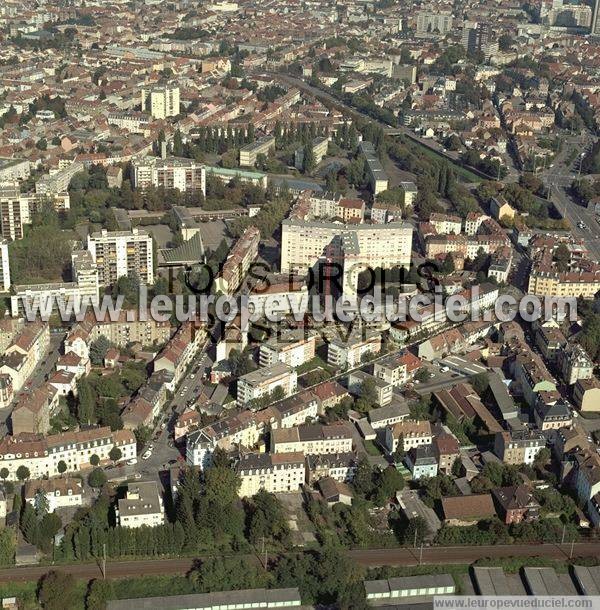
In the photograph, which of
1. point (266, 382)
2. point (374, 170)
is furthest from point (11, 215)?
point (374, 170)

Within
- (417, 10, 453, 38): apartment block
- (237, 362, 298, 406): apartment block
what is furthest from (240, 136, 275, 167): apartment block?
(417, 10, 453, 38): apartment block

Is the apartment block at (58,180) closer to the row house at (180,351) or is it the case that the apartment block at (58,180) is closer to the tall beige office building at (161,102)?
the tall beige office building at (161,102)

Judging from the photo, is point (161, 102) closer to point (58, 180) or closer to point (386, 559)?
point (58, 180)

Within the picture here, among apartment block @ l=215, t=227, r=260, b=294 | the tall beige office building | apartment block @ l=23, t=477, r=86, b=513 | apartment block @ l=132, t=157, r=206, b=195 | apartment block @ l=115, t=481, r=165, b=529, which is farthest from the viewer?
the tall beige office building

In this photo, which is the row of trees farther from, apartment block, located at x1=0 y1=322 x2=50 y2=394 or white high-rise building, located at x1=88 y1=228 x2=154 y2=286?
white high-rise building, located at x1=88 y1=228 x2=154 y2=286

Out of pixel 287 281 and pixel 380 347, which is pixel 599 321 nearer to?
pixel 380 347

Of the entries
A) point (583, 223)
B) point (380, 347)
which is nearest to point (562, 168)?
point (583, 223)
